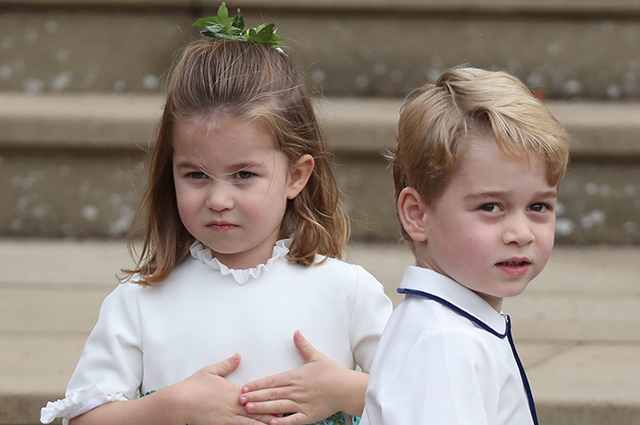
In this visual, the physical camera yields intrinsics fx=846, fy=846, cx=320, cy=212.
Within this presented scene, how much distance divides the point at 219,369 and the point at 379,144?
2135 mm

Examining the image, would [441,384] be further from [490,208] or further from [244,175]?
[244,175]

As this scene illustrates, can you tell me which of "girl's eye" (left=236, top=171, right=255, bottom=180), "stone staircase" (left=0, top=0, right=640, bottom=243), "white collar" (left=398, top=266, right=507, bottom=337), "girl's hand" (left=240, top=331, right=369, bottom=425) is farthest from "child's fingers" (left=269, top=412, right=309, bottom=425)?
"stone staircase" (left=0, top=0, right=640, bottom=243)

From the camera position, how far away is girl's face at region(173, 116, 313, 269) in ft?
5.82

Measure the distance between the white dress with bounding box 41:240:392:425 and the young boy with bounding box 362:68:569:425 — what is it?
1.05ft

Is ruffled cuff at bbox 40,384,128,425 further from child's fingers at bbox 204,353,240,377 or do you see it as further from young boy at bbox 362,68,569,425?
young boy at bbox 362,68,569,425

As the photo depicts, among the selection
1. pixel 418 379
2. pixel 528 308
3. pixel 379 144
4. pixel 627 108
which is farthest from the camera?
pixel 627 108

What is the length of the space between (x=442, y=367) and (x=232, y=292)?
624 millimetres

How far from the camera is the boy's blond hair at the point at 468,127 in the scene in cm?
147

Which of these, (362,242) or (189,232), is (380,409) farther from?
(362,242)

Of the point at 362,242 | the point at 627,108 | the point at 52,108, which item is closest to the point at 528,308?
the point at 362,242

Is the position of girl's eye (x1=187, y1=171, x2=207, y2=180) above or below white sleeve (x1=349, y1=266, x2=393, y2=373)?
above

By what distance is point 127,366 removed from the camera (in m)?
1.84

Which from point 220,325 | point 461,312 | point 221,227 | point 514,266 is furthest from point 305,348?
point 514,266

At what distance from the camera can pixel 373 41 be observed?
4.14m
